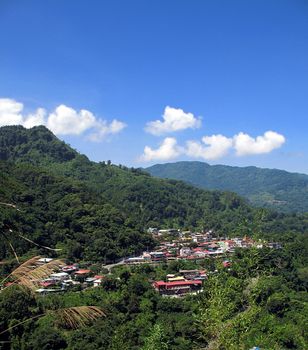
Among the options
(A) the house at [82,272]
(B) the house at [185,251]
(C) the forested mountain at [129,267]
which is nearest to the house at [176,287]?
(C) the forested mountain at [129,267]

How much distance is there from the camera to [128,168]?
73.6m

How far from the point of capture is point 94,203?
38531mm

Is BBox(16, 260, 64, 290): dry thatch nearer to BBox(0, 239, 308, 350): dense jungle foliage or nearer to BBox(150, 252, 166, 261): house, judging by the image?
BBox(0, 239, 308, 350): dense jungle foliage

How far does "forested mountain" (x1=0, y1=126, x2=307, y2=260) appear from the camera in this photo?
1235 inches

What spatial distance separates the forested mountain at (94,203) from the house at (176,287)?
4.81 meters

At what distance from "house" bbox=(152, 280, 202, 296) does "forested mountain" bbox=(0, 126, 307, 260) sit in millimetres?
4814

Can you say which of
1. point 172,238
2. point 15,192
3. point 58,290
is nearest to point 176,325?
point 58,290

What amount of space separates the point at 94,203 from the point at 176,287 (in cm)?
1629

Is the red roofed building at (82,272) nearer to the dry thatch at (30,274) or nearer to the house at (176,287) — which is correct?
the house at (176,287)

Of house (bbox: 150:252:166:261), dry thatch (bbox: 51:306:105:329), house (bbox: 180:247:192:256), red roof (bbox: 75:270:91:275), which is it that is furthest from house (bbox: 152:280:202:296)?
dry thatch (bbox: 51:306:105:329)

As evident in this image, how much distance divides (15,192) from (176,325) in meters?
20.8

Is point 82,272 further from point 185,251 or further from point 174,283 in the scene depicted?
point 185,251

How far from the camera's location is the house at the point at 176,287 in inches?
935

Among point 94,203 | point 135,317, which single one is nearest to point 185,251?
point 94,203
